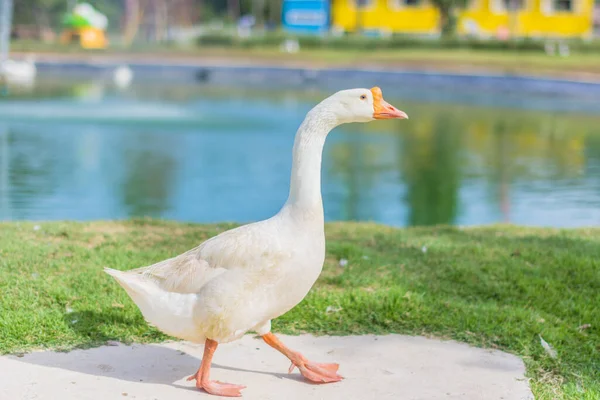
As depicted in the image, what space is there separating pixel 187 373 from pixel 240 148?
11157 millimetres

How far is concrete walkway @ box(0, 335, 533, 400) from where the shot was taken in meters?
3.57

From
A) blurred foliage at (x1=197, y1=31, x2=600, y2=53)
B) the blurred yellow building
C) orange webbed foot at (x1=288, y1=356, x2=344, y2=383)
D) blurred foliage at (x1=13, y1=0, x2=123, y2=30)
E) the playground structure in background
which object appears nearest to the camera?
orange webbed foot at (x1=288, y1=356, x2=344, y2=383)

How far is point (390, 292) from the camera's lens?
186 inches

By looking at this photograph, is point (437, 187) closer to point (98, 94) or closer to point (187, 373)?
point (187, 373)

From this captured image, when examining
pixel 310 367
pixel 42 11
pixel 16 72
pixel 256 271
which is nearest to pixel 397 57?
pixel 16 72

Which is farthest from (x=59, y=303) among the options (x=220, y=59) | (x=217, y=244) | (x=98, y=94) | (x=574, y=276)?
(x=220, y=59)

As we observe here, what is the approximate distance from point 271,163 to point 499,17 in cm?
3404

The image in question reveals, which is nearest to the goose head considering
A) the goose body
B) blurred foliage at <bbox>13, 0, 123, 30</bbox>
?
the goose body

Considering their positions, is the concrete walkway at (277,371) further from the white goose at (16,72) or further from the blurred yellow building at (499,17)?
the blurred yellow building at (499,17)

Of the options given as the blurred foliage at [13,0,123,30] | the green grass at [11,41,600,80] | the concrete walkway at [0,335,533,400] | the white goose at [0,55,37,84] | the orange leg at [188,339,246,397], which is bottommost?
the concrete walkway at [0,335,533,400]

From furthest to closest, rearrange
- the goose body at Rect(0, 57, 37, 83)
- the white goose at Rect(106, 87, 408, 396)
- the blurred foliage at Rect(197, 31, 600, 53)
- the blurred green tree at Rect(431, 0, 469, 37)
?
the blurred green tree at Rect(431, 0, 469, 37) → the blurred foliage at Rect(197, 31, 600, 53) → the goose body at Rect(0, 57, 37, 83) → the white goose at Rect(106, 87, 408, 396)

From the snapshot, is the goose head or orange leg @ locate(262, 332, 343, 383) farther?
orange leg @ locate(262, 332, 343, 383)

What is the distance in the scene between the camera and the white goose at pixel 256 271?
3492mm

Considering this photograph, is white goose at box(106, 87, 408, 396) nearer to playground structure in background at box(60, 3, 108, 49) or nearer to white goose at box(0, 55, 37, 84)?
white goose at box(0, 55, 37, 84)
